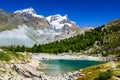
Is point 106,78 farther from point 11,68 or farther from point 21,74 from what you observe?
point 11,68

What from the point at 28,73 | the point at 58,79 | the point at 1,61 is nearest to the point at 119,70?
the point at 58,79

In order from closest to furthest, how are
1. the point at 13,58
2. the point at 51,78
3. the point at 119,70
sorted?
the point at 119,70, the point at 51,78, the point at 13,58

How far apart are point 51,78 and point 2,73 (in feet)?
47.0

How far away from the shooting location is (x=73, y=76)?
79688mm

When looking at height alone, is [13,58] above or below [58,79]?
above

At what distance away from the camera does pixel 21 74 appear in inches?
3506

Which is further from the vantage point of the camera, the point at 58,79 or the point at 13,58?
the point at 13,58

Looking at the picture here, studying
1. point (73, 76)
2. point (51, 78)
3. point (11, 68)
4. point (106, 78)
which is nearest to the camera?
point (106, 78)

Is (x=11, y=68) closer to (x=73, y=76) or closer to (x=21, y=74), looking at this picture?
(x=21, y=74)

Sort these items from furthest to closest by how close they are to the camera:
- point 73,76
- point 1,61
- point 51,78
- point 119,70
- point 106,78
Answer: point 1,61 → point 51,78 → point 73,76 → point 119,70 → point 106,78

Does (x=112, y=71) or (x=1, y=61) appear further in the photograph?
(x=1, y=61)

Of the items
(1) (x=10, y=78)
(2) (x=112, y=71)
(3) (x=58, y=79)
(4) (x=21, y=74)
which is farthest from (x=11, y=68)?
(2) (x=112, y=71)

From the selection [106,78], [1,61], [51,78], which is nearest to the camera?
[106,78]

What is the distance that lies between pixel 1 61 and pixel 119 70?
45.3m
